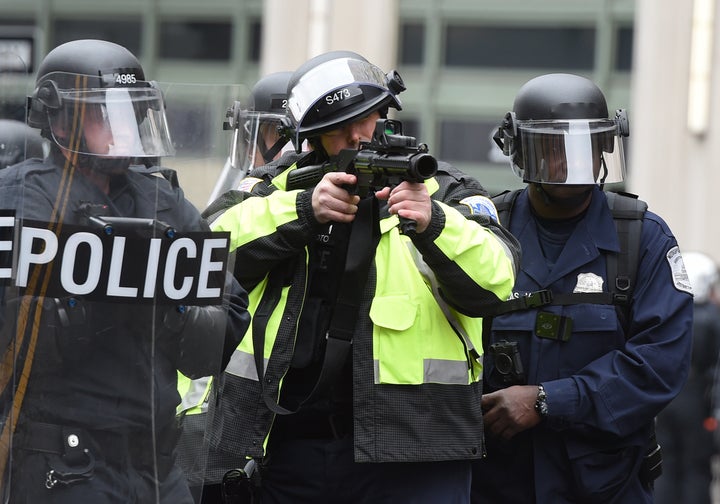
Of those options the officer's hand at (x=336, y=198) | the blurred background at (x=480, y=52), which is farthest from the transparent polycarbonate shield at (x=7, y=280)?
the blurred background at (x=480, y=52)

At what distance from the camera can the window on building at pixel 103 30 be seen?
16.2 meters

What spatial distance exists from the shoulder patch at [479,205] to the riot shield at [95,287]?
994mm

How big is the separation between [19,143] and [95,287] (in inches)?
12.9

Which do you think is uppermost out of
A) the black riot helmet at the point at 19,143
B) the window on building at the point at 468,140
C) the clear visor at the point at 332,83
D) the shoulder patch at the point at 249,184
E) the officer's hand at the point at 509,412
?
the window on building at the point at 468,140

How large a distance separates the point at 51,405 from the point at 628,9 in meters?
12.7

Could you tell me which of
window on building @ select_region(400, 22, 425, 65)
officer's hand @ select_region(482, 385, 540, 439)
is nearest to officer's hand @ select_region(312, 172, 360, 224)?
officer's hand @ select_region(482, 385, 540, 439)

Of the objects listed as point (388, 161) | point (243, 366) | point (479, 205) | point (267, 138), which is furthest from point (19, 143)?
point (267, 138)

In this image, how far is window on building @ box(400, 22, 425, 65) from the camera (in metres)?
15.2

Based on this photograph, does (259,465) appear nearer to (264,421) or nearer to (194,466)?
(264,421)

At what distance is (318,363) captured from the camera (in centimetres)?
346

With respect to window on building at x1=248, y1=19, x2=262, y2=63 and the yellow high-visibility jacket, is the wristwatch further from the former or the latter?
window on building at x1=248, y1=19, x2=262, y2=63

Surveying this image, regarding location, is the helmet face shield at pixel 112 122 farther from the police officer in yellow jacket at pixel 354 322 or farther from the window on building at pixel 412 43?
the window on building at pixel 412 43

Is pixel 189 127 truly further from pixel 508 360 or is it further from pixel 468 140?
pixel 468 140

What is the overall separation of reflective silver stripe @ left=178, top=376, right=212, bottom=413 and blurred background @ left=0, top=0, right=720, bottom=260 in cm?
1155
